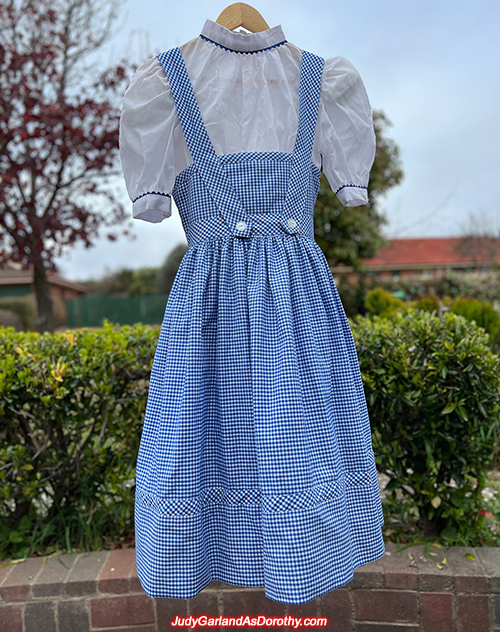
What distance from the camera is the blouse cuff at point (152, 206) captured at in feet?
4.51

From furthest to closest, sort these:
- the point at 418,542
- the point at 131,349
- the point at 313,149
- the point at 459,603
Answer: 1. the point at 131,349
2. the point at 418,542
3. the point at 459,603
4. the point at 313,149

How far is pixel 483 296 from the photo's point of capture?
11.5m

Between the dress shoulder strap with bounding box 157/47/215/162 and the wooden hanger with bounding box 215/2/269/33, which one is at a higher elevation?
the wooden hanger with bounding box 215/2/269/33

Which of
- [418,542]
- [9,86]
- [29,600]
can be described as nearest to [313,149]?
[418,542]

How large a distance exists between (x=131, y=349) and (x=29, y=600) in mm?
929

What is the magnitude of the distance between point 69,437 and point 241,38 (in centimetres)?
Result: 153

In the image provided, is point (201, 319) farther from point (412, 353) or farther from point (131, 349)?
point (412, 353)

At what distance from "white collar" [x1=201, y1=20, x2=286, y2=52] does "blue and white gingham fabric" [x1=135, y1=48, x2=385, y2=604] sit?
110 mm

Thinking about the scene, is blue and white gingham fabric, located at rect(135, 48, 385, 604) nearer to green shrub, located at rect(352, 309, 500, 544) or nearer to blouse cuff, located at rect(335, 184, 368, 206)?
blouse cuff, located at rect(335, 184, 368, 206)

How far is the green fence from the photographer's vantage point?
50.9 feet

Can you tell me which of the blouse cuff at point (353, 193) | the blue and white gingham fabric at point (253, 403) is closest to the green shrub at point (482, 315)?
the blouse cuff at point (353, 193)

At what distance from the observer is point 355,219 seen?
8.88 m

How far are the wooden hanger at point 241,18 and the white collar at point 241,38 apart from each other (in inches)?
3.2

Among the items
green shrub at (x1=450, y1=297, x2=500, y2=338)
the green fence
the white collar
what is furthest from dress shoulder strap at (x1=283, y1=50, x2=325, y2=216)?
the green fence
